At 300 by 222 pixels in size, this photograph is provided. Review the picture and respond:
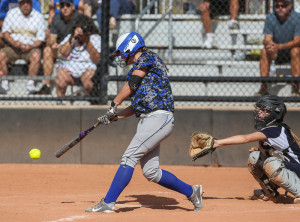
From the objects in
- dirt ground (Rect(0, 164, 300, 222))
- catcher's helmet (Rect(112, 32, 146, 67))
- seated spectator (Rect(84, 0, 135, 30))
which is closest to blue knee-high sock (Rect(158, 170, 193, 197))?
dirt ground (Rect(0, 164, 300, 222))


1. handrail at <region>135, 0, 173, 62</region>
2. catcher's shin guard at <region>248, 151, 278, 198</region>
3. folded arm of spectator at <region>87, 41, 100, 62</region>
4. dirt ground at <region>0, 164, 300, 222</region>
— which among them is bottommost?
dirt ground at <region>0, 164, 300, 222</region>

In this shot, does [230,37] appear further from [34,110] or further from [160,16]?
[34,110]

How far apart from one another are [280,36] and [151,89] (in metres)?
4.84

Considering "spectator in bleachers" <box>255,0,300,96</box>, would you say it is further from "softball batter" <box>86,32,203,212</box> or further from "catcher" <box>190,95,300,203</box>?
"softball batter" <box>86,32,203,212</box>

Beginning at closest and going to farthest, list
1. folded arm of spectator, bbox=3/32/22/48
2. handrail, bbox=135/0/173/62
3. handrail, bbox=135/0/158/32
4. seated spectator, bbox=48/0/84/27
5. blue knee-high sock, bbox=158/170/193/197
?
blue knee-high sock, bbox=158/170/193/197 < folded arm of spectator, bbox=3/32/22/48 < seated spectator, bbox=48/0/84/27 < handrail, bbox=135/0/173/62 < handrail, bbox=135/0/158/32

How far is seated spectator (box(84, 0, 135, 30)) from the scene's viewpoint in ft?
36.8

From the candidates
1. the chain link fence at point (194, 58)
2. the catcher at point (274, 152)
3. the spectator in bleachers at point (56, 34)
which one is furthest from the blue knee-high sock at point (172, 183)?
the spectator in bleachers at point (56, 34)

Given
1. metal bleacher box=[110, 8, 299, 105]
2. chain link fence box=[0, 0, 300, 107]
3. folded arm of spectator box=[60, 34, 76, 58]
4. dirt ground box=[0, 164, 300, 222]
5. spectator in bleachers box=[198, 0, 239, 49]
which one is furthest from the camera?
spectator in bleachers box=[198, 0, 239, 49]

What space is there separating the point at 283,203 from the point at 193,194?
1.20m

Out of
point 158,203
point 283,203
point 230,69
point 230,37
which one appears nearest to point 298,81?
point 230,69

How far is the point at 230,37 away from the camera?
38.1 feet

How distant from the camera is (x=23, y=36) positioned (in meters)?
10.7

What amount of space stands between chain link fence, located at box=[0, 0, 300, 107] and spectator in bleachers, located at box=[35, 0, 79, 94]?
139 mm

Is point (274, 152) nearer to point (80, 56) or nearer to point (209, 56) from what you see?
point (80, 56)
